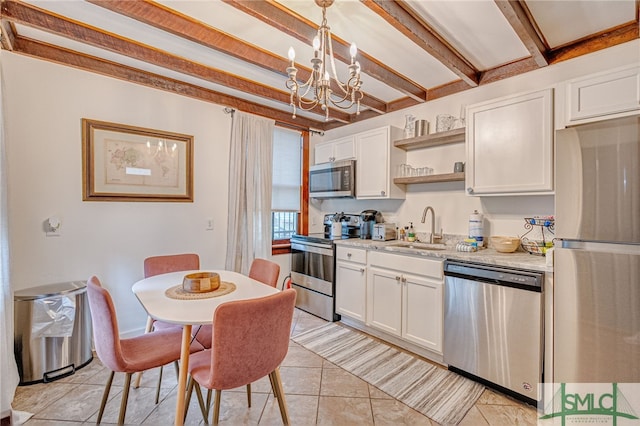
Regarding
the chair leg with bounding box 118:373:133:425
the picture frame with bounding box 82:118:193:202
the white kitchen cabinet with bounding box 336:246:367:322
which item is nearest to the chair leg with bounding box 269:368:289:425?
the chair leg with bounding box 118:373:133:425

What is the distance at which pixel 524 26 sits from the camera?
1.86m

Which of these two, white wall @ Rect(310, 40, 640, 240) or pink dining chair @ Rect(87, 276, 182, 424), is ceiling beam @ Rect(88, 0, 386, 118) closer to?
white wall @ Rect(310, 40, 640, 240)

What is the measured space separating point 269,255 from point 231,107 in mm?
1812

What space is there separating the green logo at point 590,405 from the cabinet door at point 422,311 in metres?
0.76

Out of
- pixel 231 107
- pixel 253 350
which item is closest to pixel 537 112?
pixel 253 350

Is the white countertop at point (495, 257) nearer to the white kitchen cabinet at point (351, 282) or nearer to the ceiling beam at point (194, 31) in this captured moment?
the white kitchen cabinet at point (351, 282)

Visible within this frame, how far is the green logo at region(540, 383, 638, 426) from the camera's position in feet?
4.96

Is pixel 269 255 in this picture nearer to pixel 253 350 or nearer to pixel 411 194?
pixel 411 194

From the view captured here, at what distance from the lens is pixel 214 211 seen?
3266 mm

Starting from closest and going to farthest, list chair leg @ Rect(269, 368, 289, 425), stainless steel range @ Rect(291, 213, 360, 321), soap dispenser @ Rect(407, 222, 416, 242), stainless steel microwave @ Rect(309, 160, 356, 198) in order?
chair leg @ Rect(269, 368, 289, 425), soap dispenser @ Rect(407, 222, 416, 242), stainless steel range @ Rect(291, 213, 360, 321), stainless steel microwave @ Rect(309, 160, 356, 198)

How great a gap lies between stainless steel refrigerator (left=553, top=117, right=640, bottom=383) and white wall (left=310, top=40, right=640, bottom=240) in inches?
23.5

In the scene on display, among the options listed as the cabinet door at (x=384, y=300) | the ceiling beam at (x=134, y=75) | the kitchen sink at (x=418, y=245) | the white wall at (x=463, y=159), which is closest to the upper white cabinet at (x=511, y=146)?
the white wall at (x=463, y=159)

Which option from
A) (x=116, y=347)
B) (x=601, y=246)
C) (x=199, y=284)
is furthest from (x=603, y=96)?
(x=116, y=347)

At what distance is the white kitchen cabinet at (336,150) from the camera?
11.8 feet
